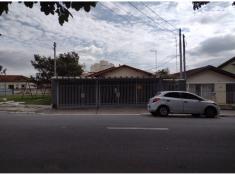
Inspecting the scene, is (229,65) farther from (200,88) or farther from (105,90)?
(105,90)

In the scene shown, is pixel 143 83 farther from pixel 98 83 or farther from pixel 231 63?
pixel 231 63

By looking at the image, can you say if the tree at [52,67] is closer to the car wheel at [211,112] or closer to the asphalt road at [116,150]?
the car wheel at [211,112]

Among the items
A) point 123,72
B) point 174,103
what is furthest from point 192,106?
point 123,72

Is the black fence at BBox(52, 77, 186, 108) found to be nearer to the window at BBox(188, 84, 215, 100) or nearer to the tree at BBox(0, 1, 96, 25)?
the window at BBox(188, 84, 215, 100)

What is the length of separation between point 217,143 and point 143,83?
16433 millimetres

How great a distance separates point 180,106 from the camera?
19.0m

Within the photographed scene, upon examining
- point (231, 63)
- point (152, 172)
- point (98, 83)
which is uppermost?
point (231, 63)

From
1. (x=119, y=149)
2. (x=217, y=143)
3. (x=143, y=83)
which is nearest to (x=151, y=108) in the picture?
(x=143, y=83)

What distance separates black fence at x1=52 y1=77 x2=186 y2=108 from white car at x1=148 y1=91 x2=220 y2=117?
21.6ft

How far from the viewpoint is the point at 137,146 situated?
918cm

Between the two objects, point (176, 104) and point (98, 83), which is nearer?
point (176, 104)

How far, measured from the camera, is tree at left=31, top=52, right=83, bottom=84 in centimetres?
4838

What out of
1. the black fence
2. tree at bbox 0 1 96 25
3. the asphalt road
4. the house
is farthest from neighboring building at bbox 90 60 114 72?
tree at bbox 0 1 96 25

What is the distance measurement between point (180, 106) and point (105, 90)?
795 centimetres
